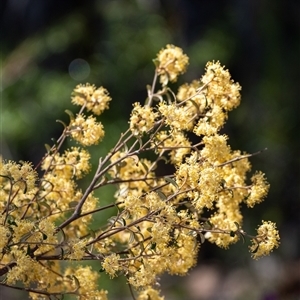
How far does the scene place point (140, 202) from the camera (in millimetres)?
726

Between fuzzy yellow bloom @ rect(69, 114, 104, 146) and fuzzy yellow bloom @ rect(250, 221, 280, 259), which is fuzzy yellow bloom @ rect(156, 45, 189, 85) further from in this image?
fuzzy yellow bloom @ rect(250, 221, 280, 259)

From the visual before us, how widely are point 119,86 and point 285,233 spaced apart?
3.63ft

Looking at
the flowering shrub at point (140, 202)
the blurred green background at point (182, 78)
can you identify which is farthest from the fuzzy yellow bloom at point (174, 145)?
the blurred green background at point (182, 78)

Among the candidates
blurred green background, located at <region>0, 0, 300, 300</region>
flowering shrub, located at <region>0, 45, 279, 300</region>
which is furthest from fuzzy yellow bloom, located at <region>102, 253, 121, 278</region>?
blurred green background, located at <region>0, 0, 300, 300</region>

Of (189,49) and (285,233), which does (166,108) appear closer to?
(189,49)

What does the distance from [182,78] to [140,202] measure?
7.57 feet

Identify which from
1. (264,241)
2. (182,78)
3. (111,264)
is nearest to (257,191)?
(264,241)

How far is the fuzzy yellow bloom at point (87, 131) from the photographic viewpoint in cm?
80

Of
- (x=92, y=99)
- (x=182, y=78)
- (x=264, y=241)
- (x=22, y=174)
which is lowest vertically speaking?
(x=264, y=241)

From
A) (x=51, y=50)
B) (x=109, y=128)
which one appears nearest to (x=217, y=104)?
(x=109, y=128)

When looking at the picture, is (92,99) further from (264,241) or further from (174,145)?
(264,241)

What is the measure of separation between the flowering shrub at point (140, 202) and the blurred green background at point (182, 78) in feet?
6.78

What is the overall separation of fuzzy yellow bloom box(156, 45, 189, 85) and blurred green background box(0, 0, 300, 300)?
79.3 inches

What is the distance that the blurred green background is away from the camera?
3068mm
